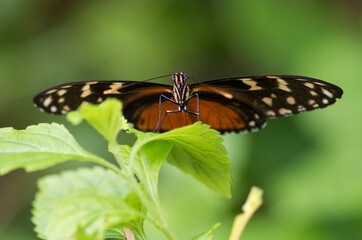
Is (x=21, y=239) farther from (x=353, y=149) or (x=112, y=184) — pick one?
(x=112, y=184)

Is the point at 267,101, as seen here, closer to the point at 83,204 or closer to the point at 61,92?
the point at 61,92

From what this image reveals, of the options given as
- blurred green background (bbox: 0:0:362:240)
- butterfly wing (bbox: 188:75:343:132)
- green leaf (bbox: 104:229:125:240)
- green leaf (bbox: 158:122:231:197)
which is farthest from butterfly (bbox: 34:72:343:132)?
blurred green background (bbox: 0:0:362:240)

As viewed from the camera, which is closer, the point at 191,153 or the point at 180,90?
the point at 191,153

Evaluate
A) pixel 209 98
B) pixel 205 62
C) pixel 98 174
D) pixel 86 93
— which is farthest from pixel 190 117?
pixel 205 62

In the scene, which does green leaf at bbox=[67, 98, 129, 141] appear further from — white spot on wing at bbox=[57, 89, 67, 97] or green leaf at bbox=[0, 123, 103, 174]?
white spot on wing at bbox=[57, 89, 67, 97]

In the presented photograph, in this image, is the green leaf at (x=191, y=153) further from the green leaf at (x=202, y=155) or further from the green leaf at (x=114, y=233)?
the green leaf at (x=114, y=233)
